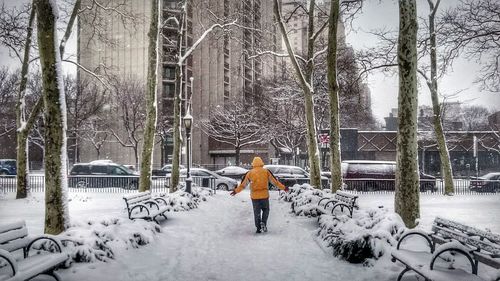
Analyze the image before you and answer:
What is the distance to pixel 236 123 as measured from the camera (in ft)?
144

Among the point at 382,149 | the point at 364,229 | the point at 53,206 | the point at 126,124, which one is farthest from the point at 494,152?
the point at 53,206

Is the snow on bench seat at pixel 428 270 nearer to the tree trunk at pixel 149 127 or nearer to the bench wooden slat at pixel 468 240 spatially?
the bench wooden slat at pixel 468 240

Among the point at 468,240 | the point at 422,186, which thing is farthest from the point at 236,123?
the point at 468,240

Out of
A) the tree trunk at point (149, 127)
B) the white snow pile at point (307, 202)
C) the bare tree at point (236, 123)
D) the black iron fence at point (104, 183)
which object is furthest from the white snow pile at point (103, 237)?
the bare tree at point (236, 123)

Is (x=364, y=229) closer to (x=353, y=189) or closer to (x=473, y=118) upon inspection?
(x=353, y=189)

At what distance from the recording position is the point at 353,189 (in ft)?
73.3

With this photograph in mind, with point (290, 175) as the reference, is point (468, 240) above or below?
above

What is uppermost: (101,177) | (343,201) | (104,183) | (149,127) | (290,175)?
(149,127)

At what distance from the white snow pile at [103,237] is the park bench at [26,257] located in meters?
0.28

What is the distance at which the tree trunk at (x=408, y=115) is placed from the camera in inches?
307

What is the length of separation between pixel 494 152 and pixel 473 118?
154ft

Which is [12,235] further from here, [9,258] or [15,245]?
[9,258]

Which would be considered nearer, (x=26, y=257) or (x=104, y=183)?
(x=26, y=257)

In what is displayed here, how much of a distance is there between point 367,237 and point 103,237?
4.34 m
